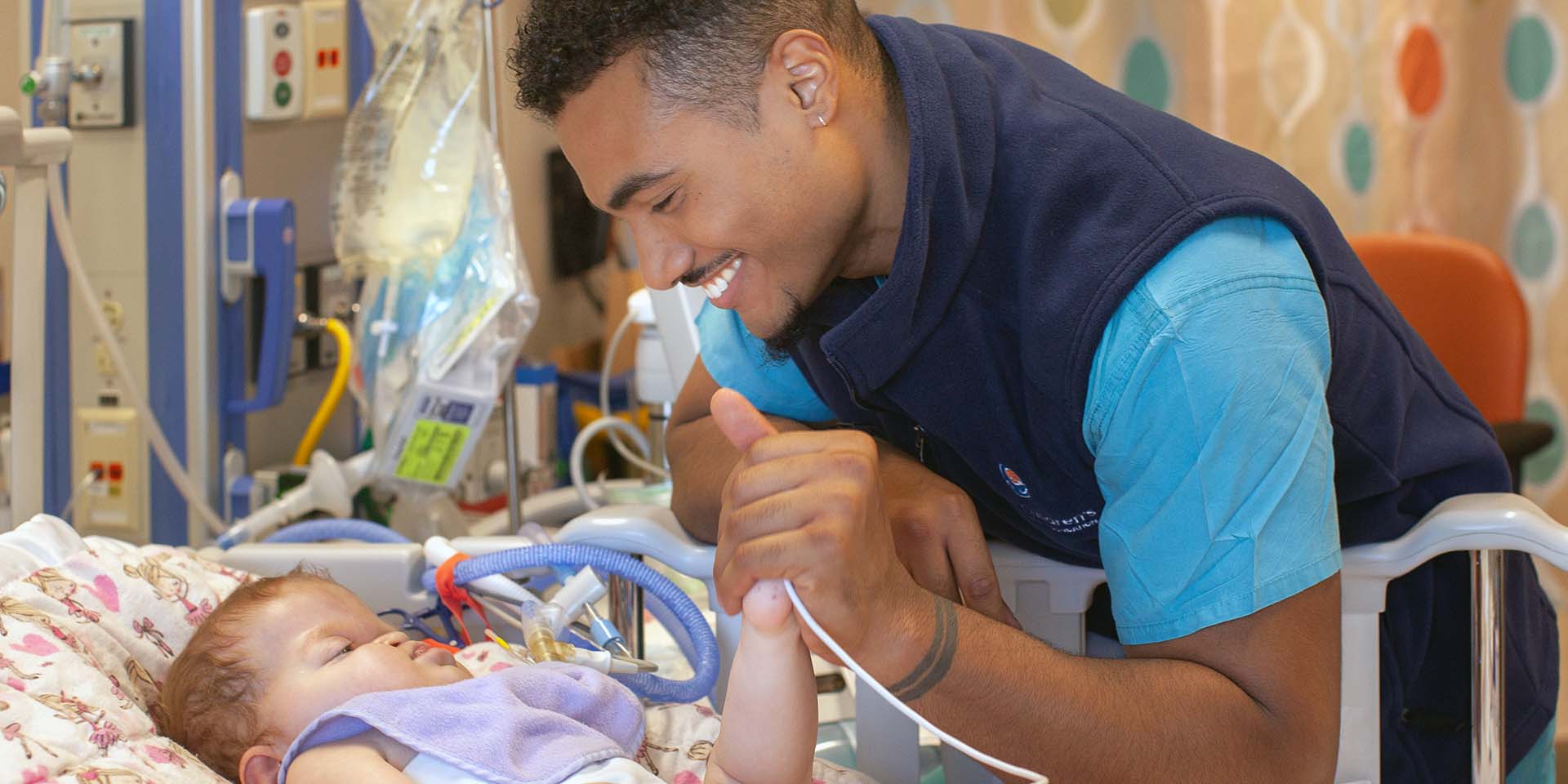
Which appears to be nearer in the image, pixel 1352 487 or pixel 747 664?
pixel 747 664

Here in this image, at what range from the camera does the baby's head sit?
1187mm

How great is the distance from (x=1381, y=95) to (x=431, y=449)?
1.97m

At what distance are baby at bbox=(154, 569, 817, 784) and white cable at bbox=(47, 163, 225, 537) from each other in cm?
56

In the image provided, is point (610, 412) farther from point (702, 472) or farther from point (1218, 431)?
point (1218, 431)

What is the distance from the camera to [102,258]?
2059 mm

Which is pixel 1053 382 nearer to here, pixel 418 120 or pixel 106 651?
pixel 106 651

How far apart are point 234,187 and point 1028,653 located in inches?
61.7

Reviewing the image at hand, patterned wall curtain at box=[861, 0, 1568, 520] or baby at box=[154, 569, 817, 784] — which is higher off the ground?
patterned wall curtain at box=[861, 0, 1568, 520]

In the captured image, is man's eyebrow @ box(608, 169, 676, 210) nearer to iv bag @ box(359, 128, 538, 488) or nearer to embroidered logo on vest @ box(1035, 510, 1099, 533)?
embroidered logo on vest @ box(1035, 510, 1099, 533)

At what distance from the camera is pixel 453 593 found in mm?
1394

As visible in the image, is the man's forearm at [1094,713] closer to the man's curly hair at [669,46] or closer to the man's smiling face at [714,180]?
the man's smiling face at [714,180]

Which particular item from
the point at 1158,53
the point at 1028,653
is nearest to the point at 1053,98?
the point at 1028,653

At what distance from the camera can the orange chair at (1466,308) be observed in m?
2.25

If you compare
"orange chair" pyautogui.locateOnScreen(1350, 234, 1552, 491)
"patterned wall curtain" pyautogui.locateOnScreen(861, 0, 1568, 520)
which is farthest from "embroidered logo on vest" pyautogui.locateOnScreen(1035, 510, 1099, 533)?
"patterned wall curtain" pyautogui.locateOnScreen(861, 0, 1568, 520)
